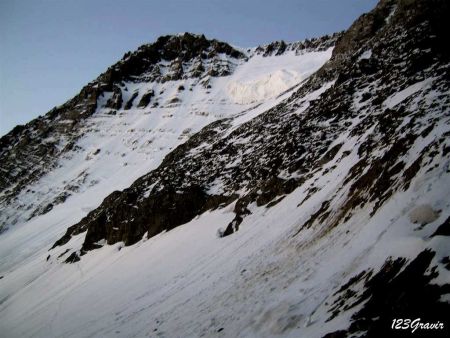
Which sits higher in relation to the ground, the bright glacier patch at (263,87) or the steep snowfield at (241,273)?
the bright glacier patch at (263,87)

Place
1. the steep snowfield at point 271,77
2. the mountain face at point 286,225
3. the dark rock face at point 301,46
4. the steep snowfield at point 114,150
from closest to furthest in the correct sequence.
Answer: the mountain face at point 286,225, the steep snowfield at point 114,150, the steep snowfield at point 271,77, the dark rock face at point 301,46

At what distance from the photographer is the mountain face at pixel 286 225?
7.61m

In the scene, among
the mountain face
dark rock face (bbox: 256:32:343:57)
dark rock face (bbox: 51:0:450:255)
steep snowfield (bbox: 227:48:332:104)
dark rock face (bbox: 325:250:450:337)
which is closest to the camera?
dark rock face (bbox: 325:250:450:337)

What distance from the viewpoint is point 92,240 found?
33.5m

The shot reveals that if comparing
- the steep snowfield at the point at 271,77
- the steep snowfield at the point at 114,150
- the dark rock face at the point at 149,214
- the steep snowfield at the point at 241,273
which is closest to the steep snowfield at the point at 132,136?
the steep snowfield at the point at 114,150

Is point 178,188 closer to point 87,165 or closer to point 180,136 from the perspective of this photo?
point 180,136

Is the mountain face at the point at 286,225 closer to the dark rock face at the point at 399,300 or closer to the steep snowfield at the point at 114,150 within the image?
the dark rock face at the point at 399,300

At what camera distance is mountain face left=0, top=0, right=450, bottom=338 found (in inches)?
299

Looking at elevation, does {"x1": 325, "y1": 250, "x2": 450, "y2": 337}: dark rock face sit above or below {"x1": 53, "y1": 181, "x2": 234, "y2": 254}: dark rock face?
below

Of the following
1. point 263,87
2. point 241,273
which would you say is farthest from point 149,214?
point 263,87

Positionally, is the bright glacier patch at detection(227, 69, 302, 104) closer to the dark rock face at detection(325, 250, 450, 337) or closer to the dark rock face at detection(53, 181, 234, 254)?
the dark rock face at detection(53, 181, 234, 254)

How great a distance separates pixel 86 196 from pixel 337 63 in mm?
42114

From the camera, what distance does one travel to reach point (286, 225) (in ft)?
51.8

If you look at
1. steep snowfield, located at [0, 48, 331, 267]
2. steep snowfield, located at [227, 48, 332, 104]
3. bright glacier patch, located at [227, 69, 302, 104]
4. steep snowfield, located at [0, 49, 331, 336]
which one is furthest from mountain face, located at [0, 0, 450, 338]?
steep snowfield, located at [227, 48, 332, 104]
